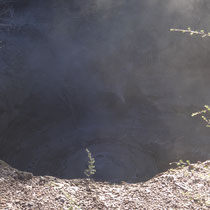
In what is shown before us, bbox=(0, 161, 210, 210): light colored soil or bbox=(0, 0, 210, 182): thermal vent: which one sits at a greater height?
bbox=(0, 0, 210, 182): thermal vent

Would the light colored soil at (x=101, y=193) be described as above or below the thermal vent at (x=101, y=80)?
below

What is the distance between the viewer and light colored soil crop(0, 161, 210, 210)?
2.18m

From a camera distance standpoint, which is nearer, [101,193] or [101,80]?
[101,193]

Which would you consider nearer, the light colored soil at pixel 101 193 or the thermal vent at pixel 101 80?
the light colored soil at pixel 101 193

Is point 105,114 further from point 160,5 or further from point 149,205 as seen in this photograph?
point 149,205

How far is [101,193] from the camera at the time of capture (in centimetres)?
247

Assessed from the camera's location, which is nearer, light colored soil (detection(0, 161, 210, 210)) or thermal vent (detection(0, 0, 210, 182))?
light colored soil (detection(0, 161, 210, 210))

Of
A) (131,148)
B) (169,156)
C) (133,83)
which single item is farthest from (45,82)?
(169,156)

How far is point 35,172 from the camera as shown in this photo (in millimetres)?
6531

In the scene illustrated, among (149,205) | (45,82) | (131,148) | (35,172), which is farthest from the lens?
(45,82)

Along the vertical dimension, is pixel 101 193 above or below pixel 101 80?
below

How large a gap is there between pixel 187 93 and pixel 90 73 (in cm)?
282

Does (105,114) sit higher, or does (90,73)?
(90,73)

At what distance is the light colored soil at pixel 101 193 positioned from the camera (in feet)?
7.14
